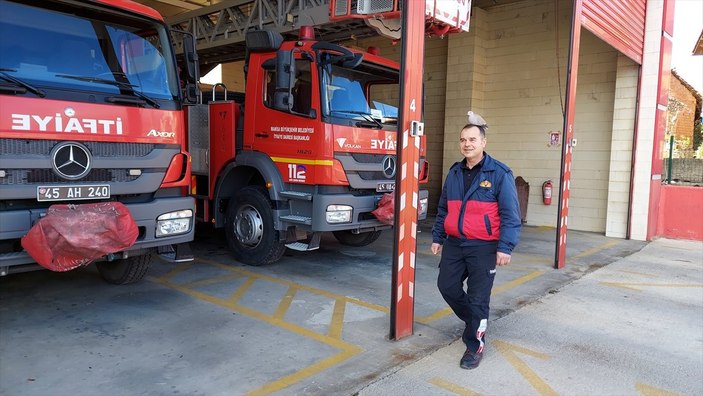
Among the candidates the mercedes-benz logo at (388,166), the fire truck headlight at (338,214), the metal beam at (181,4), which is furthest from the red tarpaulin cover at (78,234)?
the metal beam at (181,4)

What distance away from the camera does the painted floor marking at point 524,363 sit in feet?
11.4

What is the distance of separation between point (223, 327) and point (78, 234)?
1427mm

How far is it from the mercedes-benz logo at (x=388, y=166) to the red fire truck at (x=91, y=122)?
8.39 feet

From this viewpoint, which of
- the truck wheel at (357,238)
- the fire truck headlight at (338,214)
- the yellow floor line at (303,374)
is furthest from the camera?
the truck wheel at (357,238)

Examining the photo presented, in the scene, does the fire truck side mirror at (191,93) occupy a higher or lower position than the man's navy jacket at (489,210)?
higher

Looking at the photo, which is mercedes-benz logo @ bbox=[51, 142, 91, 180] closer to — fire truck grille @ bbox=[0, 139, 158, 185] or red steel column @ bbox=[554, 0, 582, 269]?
fire truck grille @ bbox=[0, 139, 158, 185]

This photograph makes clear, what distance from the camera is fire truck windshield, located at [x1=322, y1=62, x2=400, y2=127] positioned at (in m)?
5.90

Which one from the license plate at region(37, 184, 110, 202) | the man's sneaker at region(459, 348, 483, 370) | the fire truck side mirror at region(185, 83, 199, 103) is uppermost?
the fire truck side mirror at region(185, 83, 199, 103)

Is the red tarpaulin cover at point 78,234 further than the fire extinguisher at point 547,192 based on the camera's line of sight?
No

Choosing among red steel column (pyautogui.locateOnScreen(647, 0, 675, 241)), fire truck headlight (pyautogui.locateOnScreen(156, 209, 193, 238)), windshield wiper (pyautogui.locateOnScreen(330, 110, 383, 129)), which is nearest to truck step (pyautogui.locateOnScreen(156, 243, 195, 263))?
fire truck headlight (pyautogui.locateOnScreen(156, 209, 193, 238))

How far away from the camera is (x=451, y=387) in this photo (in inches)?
136

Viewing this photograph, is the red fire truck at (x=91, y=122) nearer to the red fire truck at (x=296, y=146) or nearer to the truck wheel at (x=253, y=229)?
the red fire truck at (x=296, y=146)

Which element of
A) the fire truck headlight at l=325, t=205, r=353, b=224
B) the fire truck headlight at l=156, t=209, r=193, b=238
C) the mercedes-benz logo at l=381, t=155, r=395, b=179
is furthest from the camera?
the mercedes-benz logo at l=381, t=155, r=395, b=179

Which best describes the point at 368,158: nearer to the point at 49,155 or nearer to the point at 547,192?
the point at 49,155
